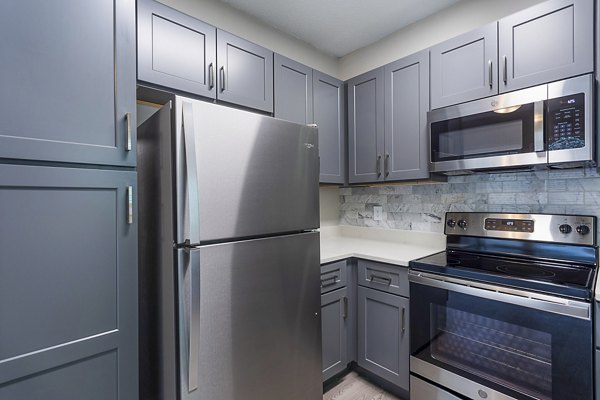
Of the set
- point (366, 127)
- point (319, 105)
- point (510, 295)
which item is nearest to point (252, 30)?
point (319, 105)

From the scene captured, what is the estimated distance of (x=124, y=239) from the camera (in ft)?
3.55

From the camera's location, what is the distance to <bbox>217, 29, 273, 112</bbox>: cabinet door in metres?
1.74

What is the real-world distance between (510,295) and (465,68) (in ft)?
4.26

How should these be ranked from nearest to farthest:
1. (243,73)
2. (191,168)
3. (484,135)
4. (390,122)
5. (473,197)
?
1. (191,168)
2. (484,135)
3. (243,73)
4. (473,197)
5. (390,122)

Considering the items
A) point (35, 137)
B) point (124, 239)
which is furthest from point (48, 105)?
point (124, 239)

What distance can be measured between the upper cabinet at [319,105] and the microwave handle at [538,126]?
1267 millimetres

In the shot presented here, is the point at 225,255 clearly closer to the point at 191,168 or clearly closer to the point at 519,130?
the point at 191,168

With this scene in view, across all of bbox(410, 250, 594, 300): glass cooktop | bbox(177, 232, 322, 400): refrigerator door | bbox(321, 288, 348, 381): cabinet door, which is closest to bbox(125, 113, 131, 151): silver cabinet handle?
bbox(177, 232, 322, 400): refrigerator door

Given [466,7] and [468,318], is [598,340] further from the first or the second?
[466,7]

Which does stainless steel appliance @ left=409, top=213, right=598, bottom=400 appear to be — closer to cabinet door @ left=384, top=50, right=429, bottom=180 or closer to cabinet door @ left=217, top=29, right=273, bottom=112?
cabinet door @ left=384, top=50, right=429, bottom=180

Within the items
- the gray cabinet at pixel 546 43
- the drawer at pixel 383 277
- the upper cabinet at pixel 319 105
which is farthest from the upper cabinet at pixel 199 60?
the gray cabinet at pixel 546 43

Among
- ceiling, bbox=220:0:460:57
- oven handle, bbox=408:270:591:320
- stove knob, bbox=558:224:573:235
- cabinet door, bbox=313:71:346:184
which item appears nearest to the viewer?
oven handle, bbox=408:270:591:320

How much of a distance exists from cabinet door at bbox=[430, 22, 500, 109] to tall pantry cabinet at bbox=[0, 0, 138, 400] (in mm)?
1712

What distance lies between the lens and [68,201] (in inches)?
38.6
